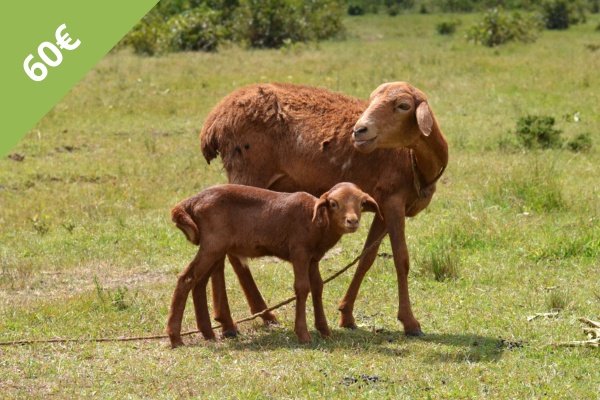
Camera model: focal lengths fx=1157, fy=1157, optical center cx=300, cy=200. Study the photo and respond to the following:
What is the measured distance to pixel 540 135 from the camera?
1585 centimetres

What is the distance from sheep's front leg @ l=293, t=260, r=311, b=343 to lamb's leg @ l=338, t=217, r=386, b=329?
2.19 ft

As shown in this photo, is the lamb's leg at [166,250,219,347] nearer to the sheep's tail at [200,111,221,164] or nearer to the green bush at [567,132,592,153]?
the sheep's tail at [200,111,221,164]

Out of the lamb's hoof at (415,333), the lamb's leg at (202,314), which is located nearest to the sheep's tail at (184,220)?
the lamb's leg at (202,314)

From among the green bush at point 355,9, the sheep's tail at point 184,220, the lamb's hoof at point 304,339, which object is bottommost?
the lamb's hoof at point 304,339

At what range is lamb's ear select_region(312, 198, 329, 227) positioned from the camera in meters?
7.68

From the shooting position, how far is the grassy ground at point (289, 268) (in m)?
7.14

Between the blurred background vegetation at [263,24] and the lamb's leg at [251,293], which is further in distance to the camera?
the blurred background vegetation at [263,24]

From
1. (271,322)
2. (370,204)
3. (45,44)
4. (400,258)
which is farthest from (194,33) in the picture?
A: (370,204)

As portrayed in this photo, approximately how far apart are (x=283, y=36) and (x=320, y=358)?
23872 mm

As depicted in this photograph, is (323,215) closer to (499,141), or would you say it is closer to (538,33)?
(499,141)

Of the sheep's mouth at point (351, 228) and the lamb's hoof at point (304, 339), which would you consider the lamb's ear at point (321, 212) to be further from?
the lamb's hoof at point (304, 339)

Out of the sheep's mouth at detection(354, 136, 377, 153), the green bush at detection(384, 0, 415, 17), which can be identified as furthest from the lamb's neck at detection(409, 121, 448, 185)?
the green bush at detection(384, 0, 415, 17)

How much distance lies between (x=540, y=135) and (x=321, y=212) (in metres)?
8.76

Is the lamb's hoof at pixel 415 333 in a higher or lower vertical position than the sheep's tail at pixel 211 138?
lower
